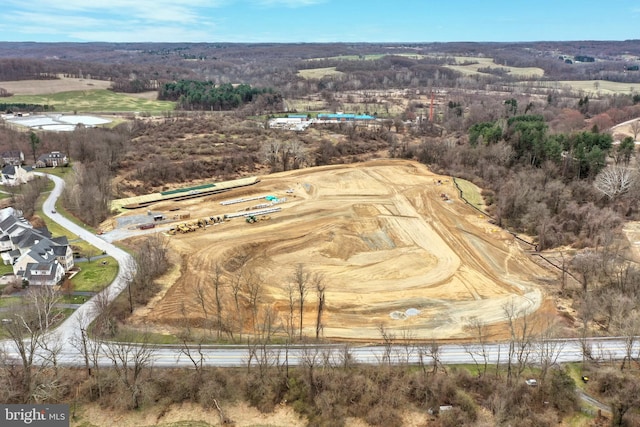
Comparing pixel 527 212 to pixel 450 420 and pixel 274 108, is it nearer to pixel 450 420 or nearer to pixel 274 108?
pixel 450 420

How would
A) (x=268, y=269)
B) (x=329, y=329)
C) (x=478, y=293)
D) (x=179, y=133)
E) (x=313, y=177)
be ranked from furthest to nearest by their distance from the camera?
(x=179, y=133)
(x=313, y=177)
(x=268, y=269)
(x=478, y=293)
(x=329, y=329)

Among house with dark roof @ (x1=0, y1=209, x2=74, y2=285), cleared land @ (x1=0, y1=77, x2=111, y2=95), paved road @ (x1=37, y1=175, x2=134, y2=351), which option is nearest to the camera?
paved road @ (x1=37, y1=175, x2=134, y2=351)

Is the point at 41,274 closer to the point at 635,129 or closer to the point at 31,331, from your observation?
the point at 31,331

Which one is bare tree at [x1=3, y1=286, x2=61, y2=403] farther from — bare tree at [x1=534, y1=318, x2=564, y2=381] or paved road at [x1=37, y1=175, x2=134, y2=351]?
bare tree at [x1=534, y1=318, x2=564, y2=381]

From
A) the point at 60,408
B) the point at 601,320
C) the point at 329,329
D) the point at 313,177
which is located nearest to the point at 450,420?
the point at 329,329

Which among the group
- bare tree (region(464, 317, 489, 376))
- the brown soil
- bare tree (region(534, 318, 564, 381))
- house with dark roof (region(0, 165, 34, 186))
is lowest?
the brown soil

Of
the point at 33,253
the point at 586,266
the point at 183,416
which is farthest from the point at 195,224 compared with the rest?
the point at 586,266

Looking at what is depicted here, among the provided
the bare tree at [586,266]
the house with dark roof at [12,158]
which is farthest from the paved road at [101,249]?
the bare tree at [586,266]

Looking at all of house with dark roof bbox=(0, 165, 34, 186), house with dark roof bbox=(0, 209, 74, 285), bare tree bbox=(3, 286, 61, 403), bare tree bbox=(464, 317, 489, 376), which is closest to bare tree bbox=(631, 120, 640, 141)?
bare tree bbox=(464, 317, 489, 376)
